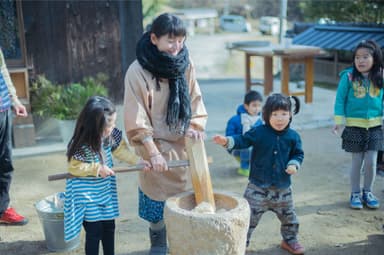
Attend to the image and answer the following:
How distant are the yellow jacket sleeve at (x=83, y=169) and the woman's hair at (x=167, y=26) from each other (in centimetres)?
82

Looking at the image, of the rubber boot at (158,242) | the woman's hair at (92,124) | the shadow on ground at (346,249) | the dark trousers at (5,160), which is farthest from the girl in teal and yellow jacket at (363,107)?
the dark trousers at (5,160)

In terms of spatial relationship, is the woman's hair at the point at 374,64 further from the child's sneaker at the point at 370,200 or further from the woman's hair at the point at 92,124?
the woman's hair at the point at 92,124

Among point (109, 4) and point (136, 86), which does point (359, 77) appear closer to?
point (136, 86)

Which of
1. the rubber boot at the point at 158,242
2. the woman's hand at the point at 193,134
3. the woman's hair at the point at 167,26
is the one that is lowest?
the rubber boot at the point at 158,242

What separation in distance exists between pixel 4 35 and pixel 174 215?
453 cm

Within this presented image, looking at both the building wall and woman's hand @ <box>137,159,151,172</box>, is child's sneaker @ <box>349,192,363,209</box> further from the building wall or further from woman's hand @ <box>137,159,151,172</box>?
the building wall

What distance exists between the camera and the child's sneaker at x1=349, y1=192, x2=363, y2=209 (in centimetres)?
411

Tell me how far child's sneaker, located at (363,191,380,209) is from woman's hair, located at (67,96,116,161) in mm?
2525

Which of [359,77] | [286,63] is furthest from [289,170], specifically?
[286,63]

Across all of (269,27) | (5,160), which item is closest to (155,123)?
(5,160)

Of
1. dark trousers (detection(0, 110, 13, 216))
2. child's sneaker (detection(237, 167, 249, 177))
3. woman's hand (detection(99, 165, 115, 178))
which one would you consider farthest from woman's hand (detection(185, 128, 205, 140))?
child's sneaker (detection(237, 167, 249, 177))

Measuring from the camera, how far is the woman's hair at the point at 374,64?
3.88m

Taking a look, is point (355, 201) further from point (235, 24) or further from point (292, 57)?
point (235, 24)

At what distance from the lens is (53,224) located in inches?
131
